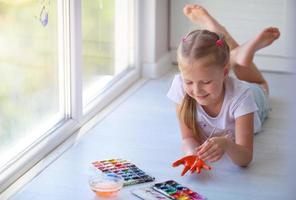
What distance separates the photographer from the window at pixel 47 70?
178 cm

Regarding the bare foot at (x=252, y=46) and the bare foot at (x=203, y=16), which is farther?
the bare foot at (x=203, y=16)

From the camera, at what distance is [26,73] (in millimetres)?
1883

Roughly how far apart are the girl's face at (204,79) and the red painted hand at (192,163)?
18 cm

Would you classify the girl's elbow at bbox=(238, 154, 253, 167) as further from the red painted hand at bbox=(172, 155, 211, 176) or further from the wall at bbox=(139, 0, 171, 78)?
the wall at bbox=(139, 0, 171, 78)

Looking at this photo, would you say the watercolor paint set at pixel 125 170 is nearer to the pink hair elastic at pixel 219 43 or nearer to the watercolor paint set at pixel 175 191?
the watercolor paint set at pixel 175 191

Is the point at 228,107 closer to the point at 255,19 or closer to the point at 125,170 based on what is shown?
the point at 125,170

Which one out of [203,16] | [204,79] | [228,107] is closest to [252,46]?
[203,16]

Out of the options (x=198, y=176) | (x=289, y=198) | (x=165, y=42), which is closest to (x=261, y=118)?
(x=198, y=176)

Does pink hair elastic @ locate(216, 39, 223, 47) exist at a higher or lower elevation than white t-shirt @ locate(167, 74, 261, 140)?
higher

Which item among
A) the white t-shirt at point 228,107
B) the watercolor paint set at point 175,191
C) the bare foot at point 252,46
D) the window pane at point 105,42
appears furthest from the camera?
the window pane at point 105,42

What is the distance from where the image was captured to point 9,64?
1.76 metres

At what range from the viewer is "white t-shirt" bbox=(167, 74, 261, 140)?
184cm

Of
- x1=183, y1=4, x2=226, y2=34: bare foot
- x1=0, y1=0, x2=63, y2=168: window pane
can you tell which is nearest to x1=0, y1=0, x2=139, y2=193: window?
x1=0, y1=0, x2=63, y2=168: window pane

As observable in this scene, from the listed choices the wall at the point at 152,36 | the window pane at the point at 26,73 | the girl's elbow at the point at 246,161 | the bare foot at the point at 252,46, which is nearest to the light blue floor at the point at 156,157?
the girl's elbow at the point at 246,161
